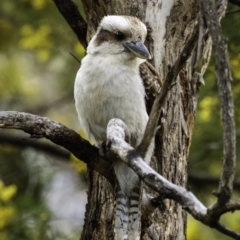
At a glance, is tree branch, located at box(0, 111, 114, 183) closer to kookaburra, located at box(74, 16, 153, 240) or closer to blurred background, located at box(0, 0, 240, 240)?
kookaburra, located at box(74, 16, 153, 240)

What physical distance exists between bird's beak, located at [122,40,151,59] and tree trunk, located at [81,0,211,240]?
27 cm

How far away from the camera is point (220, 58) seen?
9.43ft

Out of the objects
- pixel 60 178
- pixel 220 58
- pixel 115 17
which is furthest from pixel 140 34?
pixel 60 178

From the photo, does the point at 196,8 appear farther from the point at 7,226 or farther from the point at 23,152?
the point at 23,152

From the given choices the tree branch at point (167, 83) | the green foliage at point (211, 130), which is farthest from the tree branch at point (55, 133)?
the green foliage at point (211, 130)

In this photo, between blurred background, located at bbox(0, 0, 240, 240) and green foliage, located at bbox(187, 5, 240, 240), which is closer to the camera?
green foliage, located at bbox(187, 5, 240, 240)

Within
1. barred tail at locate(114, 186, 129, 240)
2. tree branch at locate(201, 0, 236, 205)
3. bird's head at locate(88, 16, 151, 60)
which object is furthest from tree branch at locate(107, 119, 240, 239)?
bird's head at locate(88, 16, 151, 60)

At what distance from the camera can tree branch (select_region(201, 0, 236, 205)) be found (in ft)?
9.20

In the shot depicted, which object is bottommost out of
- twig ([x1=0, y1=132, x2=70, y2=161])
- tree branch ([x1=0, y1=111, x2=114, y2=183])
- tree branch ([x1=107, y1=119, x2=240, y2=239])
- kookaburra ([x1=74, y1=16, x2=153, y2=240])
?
tree branch ([x1=107, y1=119, x2=240, y2=239])

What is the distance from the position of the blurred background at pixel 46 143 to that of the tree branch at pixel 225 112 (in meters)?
2.97

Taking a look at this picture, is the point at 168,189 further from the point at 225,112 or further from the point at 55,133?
the point at 55,133

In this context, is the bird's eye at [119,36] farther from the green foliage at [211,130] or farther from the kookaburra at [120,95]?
the green foliage at [211,130]

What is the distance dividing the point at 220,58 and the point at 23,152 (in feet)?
16.5

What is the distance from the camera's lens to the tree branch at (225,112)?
2805 mm
